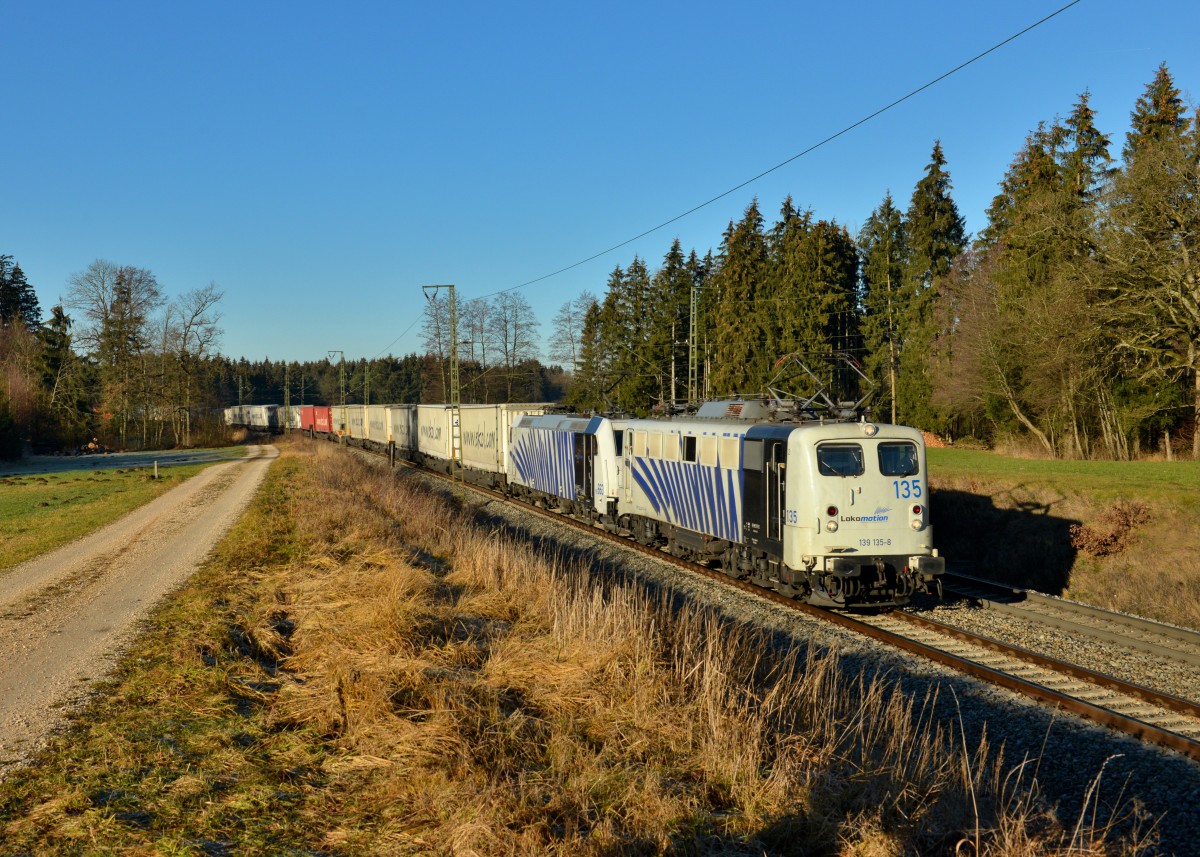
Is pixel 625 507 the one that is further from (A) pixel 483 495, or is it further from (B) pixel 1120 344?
(B) pixel 1120 344

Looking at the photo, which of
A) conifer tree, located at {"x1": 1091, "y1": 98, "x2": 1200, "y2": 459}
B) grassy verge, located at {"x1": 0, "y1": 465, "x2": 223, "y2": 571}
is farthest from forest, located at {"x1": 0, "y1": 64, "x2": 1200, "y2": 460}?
grassy verge, located at {"x1": 0, "y1": 465, "x2": 223, "y2": 571}

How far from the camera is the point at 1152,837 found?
6.22m

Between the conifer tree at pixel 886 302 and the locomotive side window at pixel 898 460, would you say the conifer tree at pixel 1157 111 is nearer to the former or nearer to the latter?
the conifer tree at pixel 886 302

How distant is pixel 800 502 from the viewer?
12.6 m

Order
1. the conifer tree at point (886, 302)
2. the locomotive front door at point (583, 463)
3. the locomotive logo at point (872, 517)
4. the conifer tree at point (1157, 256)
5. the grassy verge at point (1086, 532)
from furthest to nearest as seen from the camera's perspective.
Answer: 1. the conifer tree at point (886, 302)
2. the conifer tree at point (1157, 256)
3. the locomotive front door at point (583, 463)
4. the grassy verge at point (1086, 532)
5. the locomotive logo at point (872, 517)

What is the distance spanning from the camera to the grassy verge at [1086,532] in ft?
48.3

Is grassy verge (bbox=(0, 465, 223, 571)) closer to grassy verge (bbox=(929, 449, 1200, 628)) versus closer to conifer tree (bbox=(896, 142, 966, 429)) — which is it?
grassy verge (bbox=(929, 449, 1200, 628))

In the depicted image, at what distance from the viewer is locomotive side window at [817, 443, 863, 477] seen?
12.5 meters

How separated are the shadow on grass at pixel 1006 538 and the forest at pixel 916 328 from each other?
6341 mm

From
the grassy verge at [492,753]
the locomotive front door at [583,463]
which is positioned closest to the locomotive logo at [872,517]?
the grassy verge at [492,753]

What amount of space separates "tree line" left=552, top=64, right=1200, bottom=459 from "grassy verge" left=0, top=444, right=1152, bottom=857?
845 cm

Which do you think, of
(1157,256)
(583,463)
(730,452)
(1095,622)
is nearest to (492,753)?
(730,452)

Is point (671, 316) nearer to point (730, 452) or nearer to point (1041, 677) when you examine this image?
point (730, 452)

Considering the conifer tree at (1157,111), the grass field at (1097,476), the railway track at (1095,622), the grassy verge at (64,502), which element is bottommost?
the railway track at (1095,622)
